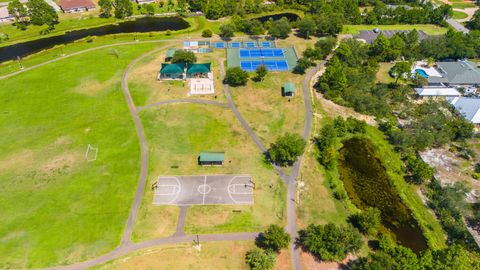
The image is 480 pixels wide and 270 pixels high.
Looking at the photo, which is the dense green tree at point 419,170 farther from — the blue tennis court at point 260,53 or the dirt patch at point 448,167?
the blue tennis court at point 260,53

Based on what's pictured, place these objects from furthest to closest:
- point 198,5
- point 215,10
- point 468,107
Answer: point 198,5, point 215,10, point 468,107

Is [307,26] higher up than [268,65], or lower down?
higher up

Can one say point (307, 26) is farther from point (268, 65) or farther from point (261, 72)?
point (261, 72)

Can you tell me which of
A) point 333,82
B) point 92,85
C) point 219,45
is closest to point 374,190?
point 333,82

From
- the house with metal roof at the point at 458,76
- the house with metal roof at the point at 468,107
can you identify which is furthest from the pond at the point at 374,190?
the house with metal roof at the point at 458,76

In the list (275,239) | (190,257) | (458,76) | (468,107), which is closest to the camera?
(275,239)

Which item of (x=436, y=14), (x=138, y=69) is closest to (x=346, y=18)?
(x=436, y=14)

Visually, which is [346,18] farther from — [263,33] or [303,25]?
[263,33]
